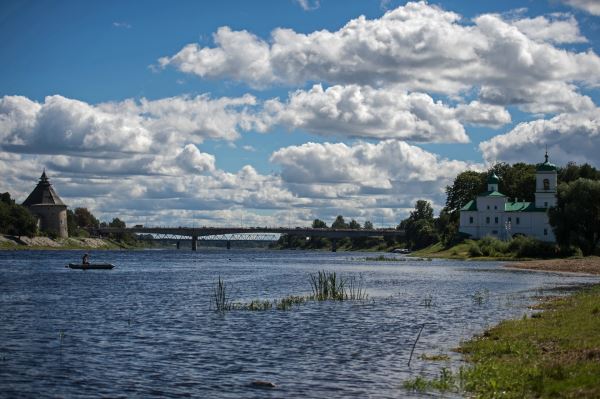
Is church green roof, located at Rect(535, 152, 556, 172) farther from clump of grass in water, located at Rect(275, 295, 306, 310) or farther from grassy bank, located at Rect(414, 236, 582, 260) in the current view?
clump of grass in water, located at Rect(275, 295, 306, 310)

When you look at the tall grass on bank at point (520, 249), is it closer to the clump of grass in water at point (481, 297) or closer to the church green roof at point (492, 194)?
the church green roof at point (492, 194)

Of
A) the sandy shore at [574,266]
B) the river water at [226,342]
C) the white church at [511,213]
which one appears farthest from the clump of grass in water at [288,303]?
the white church at [511,213]

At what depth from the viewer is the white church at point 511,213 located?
178000 mm

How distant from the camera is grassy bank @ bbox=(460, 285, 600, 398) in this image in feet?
71.2

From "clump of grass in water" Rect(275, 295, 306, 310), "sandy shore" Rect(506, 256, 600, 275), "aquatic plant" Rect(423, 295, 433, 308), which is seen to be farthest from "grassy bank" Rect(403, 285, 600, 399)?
"sandy shore" Rect(506, 256, 600, 275)

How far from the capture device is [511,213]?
18388 centimetres

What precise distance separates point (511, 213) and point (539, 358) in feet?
536

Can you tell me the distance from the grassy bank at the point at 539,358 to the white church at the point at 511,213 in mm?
145000

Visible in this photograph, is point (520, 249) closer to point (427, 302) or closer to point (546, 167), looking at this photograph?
point (546, 167)

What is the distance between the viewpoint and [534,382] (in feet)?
73.6

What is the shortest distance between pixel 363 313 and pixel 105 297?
78.6 ft

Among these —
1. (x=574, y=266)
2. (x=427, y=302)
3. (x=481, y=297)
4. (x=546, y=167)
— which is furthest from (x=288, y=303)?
(x=546, y=167)

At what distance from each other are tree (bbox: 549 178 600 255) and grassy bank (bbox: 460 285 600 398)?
288ft

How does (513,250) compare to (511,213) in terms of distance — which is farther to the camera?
(511,213)
